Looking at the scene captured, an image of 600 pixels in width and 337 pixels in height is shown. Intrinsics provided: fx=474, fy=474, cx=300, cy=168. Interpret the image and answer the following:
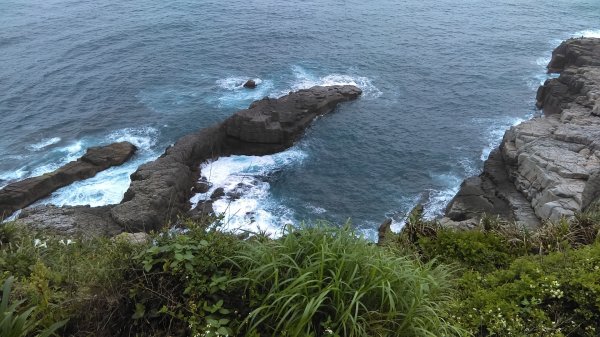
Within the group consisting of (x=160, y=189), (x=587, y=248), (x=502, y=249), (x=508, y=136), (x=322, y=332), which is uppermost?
(x=322, y=332)

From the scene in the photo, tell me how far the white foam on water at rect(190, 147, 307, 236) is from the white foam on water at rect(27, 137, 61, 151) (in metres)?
15.0

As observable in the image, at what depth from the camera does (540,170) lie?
32312mm

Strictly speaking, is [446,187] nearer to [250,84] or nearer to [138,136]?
[250,84]

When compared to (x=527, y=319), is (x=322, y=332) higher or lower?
higher

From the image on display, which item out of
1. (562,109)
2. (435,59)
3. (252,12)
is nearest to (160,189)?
(562,109)

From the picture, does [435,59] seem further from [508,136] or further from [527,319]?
[527,319]

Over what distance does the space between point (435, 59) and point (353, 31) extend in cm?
1400

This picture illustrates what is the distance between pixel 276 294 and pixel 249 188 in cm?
3210

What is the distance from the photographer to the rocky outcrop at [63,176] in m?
34.5

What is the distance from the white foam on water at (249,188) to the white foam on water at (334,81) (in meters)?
12.3

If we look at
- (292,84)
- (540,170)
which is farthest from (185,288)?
(292,84)

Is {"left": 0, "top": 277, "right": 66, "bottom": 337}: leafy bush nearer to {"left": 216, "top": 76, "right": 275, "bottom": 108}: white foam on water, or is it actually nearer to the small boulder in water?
{"left": 216, "top": 76, "right": 275, "bottom": 108}: white foam on water

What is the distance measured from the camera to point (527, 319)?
269 inches

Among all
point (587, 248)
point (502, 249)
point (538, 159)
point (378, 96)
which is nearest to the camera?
point (587, 248)
